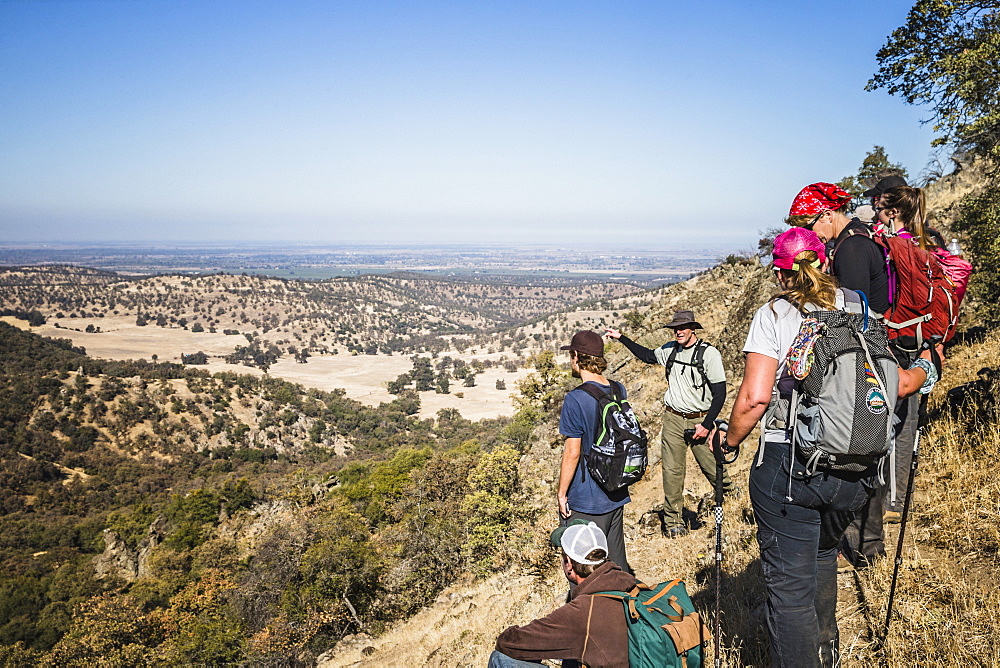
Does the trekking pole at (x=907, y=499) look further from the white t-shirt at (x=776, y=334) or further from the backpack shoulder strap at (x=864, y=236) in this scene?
the white t-shirt at (x=776, y=334)

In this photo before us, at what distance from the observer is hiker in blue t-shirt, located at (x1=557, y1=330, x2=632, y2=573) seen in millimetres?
3275

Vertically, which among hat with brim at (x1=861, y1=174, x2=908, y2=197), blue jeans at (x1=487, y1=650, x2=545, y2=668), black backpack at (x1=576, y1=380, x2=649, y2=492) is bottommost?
blue jeans at (x1=487, y1=650, x2=545, y2=668)

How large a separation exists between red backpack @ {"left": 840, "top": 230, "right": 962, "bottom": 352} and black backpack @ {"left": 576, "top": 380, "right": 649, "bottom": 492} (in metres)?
1.50

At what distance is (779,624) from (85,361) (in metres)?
95.0

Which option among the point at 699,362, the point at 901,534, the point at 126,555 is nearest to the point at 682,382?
the point at 699,362

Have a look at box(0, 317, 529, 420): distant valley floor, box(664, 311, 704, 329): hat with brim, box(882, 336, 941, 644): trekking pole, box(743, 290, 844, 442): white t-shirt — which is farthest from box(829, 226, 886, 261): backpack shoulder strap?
box(0, 317, 529, 420): distant valley floor

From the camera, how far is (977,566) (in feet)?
10.1

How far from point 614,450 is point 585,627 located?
46.0 inches

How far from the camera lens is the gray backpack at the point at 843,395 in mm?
1894

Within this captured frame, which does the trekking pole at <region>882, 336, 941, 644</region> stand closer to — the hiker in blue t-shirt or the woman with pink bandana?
the woman with pink bandana

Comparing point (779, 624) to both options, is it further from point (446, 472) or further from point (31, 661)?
point (31, 661)

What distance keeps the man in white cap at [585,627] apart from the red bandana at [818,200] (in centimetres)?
204

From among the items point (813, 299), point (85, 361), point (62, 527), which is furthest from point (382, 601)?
point (85, 361)

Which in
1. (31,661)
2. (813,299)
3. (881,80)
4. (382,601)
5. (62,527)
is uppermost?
(881,80)
